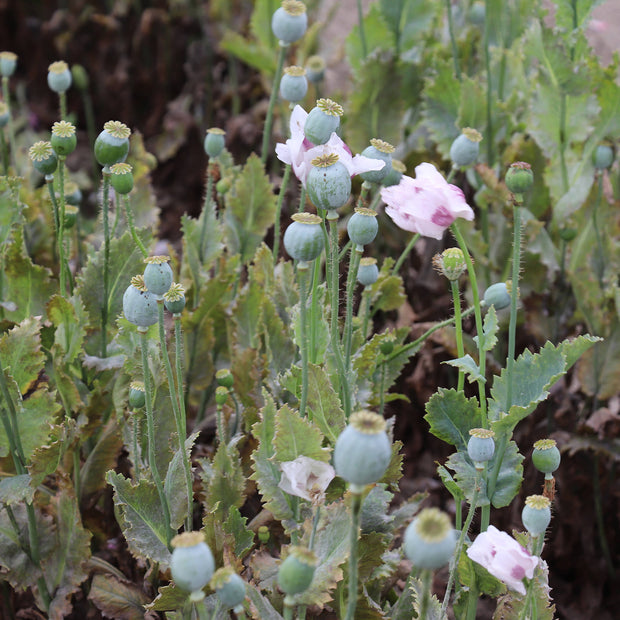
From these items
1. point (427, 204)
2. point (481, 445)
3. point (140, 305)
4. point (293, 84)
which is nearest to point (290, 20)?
point (293, 84)

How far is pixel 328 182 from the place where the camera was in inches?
31.5

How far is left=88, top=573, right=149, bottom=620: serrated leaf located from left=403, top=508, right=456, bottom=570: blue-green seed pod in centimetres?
54

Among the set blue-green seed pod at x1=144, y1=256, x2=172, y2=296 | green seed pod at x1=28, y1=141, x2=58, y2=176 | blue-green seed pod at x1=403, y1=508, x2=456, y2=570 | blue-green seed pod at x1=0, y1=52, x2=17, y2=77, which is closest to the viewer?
blue-green seed pod at x1=403, y1=508, x2=456, y2=570

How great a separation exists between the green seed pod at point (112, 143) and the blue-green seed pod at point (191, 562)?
19.5 inches

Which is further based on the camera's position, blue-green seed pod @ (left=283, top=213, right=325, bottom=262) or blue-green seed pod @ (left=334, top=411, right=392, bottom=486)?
blue-green seed pod @ (left=283, top=213, right=325, bottom=262)

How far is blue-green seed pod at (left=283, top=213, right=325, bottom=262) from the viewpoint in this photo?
2.62ft

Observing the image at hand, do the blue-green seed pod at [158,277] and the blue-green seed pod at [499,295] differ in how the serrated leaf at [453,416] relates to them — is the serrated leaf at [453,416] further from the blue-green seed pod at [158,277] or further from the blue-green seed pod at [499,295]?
the blue-green seed pod at [158,277]

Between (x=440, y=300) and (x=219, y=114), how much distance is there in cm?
121

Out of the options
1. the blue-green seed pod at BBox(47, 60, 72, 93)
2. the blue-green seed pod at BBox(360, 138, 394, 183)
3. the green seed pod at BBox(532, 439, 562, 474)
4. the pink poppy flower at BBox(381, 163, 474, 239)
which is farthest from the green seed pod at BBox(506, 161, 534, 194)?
the blue-green seed pod at BBox(47, 60, 72, 93)

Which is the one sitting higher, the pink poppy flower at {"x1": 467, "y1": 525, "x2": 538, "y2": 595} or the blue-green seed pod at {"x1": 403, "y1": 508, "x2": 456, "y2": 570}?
the blue-green seed pod at {"x1": 403, "y1": 508, "x2": 456, "y2": 570}

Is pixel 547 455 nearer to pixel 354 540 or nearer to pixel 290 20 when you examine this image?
pixel 354 540

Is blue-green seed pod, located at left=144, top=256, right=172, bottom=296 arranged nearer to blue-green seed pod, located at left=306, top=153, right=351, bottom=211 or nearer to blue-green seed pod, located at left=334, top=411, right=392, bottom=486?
blue-green seed pod, located at left=306, top=153, right=351, bottom=211

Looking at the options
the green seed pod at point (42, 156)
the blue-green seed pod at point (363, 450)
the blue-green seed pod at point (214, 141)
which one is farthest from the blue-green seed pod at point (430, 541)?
the blue-green seed pod at point (214, 141)

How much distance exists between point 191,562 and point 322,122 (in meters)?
0.43
